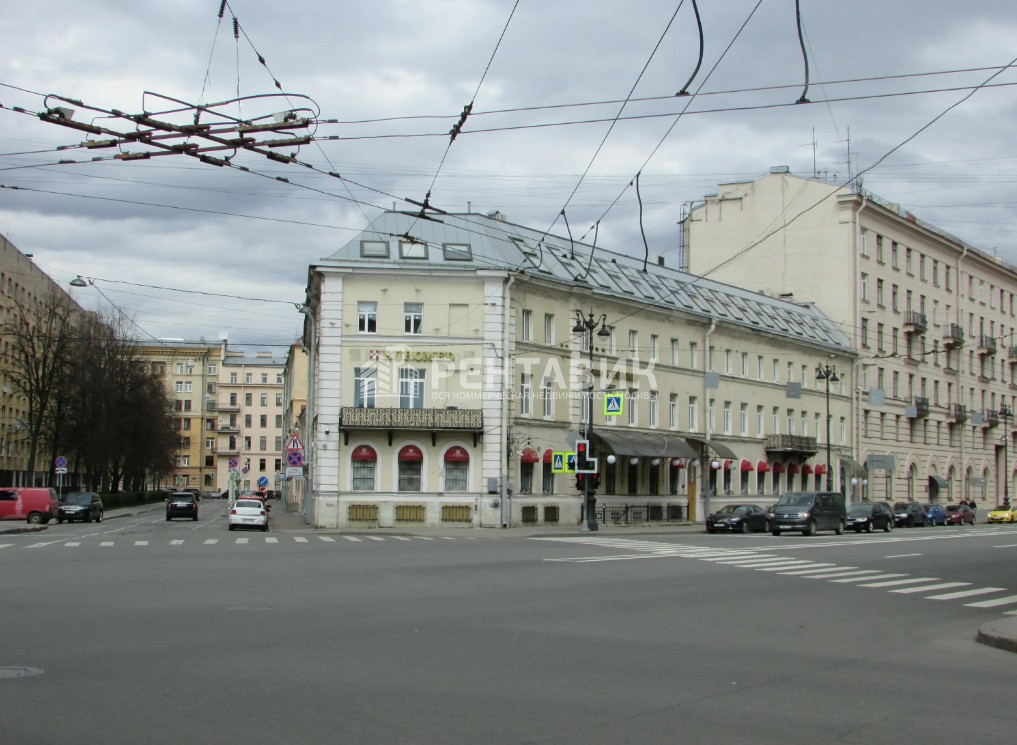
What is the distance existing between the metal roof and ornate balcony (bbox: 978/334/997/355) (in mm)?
22667

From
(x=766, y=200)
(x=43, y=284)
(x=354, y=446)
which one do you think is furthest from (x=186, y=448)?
(x=354, y=446)

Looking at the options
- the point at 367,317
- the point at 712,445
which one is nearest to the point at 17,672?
the point at 367,317

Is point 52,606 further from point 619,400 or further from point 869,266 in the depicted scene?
point 869,266

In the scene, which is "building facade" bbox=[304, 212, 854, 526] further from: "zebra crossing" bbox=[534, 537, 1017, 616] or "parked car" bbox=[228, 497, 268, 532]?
"zebra crossing" bbox=[534, 537, 1017, 616]

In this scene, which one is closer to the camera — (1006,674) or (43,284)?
(1006,674)

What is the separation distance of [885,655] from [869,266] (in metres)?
61.8

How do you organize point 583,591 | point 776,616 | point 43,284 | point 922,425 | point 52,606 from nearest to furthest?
point 52,606, point 776,616, point 583,591, point 922,425, point 43,284

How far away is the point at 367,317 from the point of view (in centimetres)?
4428

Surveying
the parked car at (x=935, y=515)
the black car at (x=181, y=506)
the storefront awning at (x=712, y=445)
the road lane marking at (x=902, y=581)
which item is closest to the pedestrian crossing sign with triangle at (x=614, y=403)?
the storefront awning at (x=712, y=445)

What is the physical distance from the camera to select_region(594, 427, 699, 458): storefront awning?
156ft

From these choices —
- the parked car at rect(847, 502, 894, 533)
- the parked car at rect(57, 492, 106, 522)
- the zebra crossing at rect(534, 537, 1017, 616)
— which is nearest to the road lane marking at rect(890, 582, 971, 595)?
the zebra crossing at rect(534, 537, 1017, 616)

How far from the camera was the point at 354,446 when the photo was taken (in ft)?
144

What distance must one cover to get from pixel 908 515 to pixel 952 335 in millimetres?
22942

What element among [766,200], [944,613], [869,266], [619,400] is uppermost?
[766,200]
